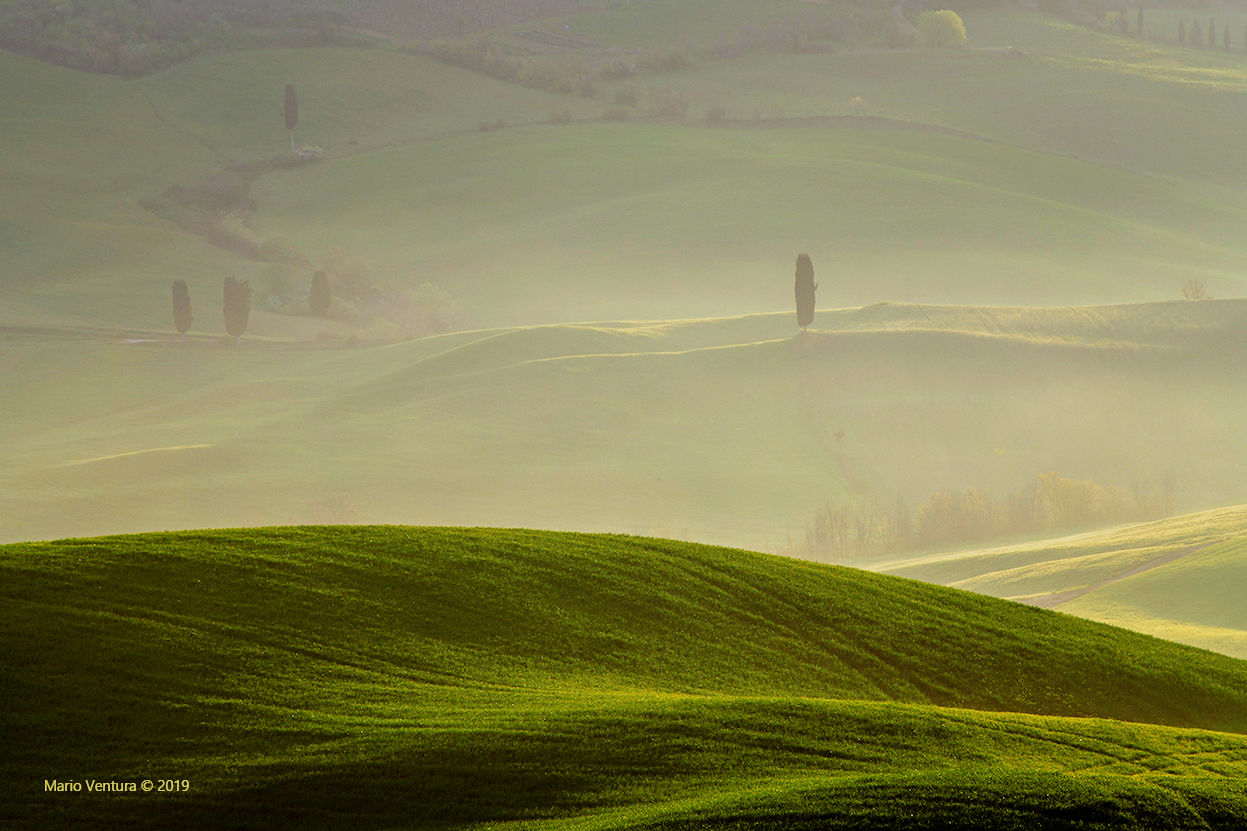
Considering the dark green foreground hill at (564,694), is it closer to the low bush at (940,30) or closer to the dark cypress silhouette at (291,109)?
the dark cypress silhouette at (291,109)

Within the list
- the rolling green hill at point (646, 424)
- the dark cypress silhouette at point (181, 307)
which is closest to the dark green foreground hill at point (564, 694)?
the rolling green hill at point (646, 424)

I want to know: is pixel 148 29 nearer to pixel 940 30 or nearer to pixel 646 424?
pixel 940 30

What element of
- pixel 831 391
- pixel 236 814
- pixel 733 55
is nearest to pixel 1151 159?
pixel 733 55

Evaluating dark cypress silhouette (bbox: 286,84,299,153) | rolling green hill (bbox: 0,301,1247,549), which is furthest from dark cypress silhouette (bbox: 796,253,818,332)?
dark cypress silhouette (bbox: 286,84,299,153)

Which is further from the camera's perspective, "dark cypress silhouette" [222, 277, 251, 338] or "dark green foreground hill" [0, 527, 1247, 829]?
"dark cypress silhouette" [222, 277, 251, 338]

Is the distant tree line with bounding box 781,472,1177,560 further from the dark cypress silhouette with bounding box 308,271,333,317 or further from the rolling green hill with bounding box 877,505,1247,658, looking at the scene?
the dark cypress silhouette with bounding box 308,271,333,317
